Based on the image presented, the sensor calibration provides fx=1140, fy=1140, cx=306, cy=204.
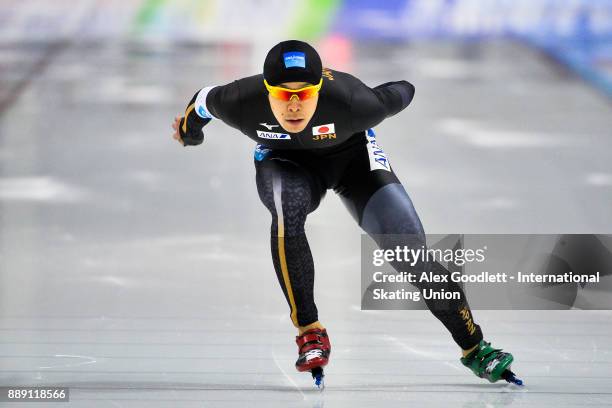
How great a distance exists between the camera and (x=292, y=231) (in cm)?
432

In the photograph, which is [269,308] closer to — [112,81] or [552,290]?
[552,290]

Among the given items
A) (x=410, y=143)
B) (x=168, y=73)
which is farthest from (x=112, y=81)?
(x=410, y=143)

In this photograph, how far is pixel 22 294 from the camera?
5727mm

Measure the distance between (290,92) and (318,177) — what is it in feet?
1.61

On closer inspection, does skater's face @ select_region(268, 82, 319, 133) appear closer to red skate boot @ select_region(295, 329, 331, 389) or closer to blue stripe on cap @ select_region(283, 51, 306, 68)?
blue stripe on cap @ select_region(283, 51, 306, 68)

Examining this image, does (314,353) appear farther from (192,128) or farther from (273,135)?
(192,128)

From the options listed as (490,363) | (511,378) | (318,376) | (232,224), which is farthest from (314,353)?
(232,224)

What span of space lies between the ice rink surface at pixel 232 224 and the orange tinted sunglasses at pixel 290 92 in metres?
1.15

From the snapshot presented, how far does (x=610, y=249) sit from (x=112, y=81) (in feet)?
17.3

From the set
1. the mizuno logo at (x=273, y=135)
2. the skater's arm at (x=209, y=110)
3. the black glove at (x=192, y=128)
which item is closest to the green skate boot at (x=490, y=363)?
the mizuno logo at (x=273, y=135)

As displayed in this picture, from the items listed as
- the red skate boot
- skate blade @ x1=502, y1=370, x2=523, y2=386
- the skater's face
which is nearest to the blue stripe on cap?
the skater's face

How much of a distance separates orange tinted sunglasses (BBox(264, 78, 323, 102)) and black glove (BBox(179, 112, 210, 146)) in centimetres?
57

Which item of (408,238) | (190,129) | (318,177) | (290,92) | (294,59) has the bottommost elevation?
(408,238)

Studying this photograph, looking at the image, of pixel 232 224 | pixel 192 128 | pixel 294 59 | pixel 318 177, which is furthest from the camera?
pixel 232 224
